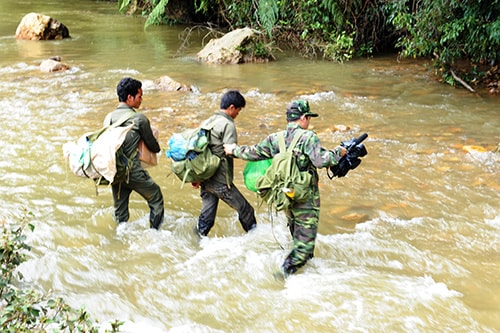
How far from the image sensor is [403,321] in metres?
3.86

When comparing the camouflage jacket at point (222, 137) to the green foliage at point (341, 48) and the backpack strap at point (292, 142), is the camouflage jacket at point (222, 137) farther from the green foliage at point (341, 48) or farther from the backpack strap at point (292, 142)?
the green foliage at point (341, 48)

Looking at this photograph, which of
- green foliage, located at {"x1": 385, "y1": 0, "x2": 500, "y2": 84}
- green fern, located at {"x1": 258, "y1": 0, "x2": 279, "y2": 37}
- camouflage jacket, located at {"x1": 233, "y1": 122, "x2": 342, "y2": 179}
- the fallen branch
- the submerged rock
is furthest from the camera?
Result: green fern, located at {"x1": 258, "y1": 0, "x2": 279, "y2": 37}

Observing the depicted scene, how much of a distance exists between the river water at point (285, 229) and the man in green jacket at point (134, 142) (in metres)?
0.33

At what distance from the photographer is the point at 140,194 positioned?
16.6 ft

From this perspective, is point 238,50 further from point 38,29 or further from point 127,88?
point 127,88

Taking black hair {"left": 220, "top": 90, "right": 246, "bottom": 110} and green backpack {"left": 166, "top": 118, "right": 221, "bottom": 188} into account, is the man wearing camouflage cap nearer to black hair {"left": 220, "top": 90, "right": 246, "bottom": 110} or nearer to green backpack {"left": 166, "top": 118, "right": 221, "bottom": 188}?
green backpack {"left": 166, "top": 118, "right": 221, "bottom": 188}

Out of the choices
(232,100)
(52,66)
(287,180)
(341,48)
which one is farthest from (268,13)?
(287,180)

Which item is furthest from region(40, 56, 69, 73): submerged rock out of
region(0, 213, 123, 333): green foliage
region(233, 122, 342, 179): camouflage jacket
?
region(0, 213, 123, 333): green foliage

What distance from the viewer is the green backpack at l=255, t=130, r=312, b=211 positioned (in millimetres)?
4102

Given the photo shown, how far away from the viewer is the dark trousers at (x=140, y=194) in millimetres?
4848

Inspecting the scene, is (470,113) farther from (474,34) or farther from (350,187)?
(350,187)

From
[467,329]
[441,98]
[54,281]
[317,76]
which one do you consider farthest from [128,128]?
[317,76]

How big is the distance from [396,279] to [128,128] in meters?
2.64

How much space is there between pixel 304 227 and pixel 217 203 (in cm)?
106
